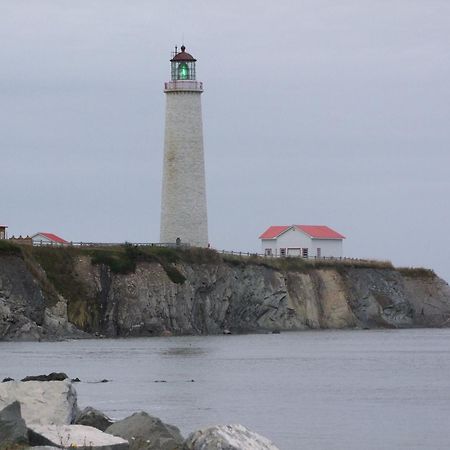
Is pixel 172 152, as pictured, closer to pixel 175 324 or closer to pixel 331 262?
pixel 175 324

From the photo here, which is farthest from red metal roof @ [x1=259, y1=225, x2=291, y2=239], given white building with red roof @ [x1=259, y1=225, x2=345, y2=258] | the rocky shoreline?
the rocky shoreline

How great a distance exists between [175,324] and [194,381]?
28.2 meters

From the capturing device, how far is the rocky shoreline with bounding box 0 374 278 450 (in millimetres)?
17562

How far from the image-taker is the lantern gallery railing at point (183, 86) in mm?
72875

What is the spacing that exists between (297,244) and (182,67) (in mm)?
22705

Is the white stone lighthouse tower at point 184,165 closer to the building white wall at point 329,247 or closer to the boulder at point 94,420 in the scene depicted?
the building white wall at point 329,247

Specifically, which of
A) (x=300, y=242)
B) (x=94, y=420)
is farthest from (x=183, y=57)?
(x=94, y=420)

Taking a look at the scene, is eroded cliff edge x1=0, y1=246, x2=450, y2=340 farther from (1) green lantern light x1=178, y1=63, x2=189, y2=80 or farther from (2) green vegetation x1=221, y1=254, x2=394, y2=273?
(1) green lantern light x1=178, y1=63, x2=189, y2=80

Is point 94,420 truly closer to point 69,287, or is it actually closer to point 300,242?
point 69,287

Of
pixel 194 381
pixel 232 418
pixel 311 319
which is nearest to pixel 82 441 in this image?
pixel 232 418

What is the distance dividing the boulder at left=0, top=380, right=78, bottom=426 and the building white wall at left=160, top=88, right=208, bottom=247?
50.9m

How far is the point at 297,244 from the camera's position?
92438mm

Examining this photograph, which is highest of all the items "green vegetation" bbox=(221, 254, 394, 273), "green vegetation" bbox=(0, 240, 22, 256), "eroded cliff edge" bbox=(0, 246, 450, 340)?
"green vegetation" bbox=(221, 254, 394, 273)

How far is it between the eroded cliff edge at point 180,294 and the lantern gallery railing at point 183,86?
29.7 feet
